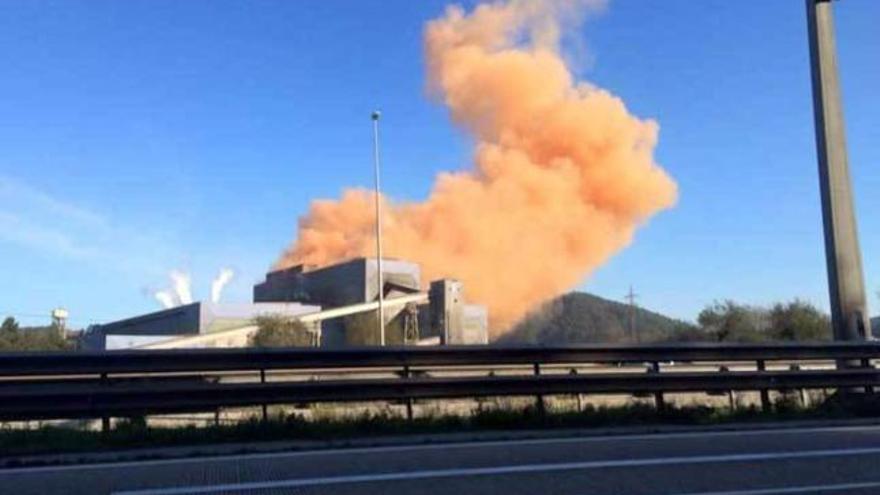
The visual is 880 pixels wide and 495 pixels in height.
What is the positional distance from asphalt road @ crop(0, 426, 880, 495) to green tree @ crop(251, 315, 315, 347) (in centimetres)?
6228

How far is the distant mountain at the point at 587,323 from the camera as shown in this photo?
100 meters

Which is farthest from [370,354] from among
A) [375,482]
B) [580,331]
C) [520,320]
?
[580,331]

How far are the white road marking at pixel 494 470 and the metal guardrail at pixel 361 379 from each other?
260 centimetres

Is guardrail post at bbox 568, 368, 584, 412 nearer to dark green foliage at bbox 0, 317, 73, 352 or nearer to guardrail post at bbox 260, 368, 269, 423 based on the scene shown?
guardrail post at bbox 260, 368, 269, 423

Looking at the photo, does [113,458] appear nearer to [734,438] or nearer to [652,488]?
[652,488]

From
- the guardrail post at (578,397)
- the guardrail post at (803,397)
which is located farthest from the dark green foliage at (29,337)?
the guardrail post at (803,397)

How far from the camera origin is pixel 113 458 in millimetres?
7828

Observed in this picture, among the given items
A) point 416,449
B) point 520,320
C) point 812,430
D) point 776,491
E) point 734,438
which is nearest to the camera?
point 776,491

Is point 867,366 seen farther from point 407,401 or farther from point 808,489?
point 407,401

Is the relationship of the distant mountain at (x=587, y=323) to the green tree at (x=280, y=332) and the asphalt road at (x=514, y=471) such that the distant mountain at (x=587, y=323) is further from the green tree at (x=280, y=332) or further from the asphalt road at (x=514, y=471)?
the asphalt road at (x=514, y=471)

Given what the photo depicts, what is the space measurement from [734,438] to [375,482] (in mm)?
4087

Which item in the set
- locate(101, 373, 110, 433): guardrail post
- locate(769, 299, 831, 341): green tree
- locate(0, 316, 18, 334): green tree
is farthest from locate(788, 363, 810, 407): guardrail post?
locate(0, 316, 18, 334): green tree

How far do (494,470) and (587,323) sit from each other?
451 feet

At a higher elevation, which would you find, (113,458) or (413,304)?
(413,304)
